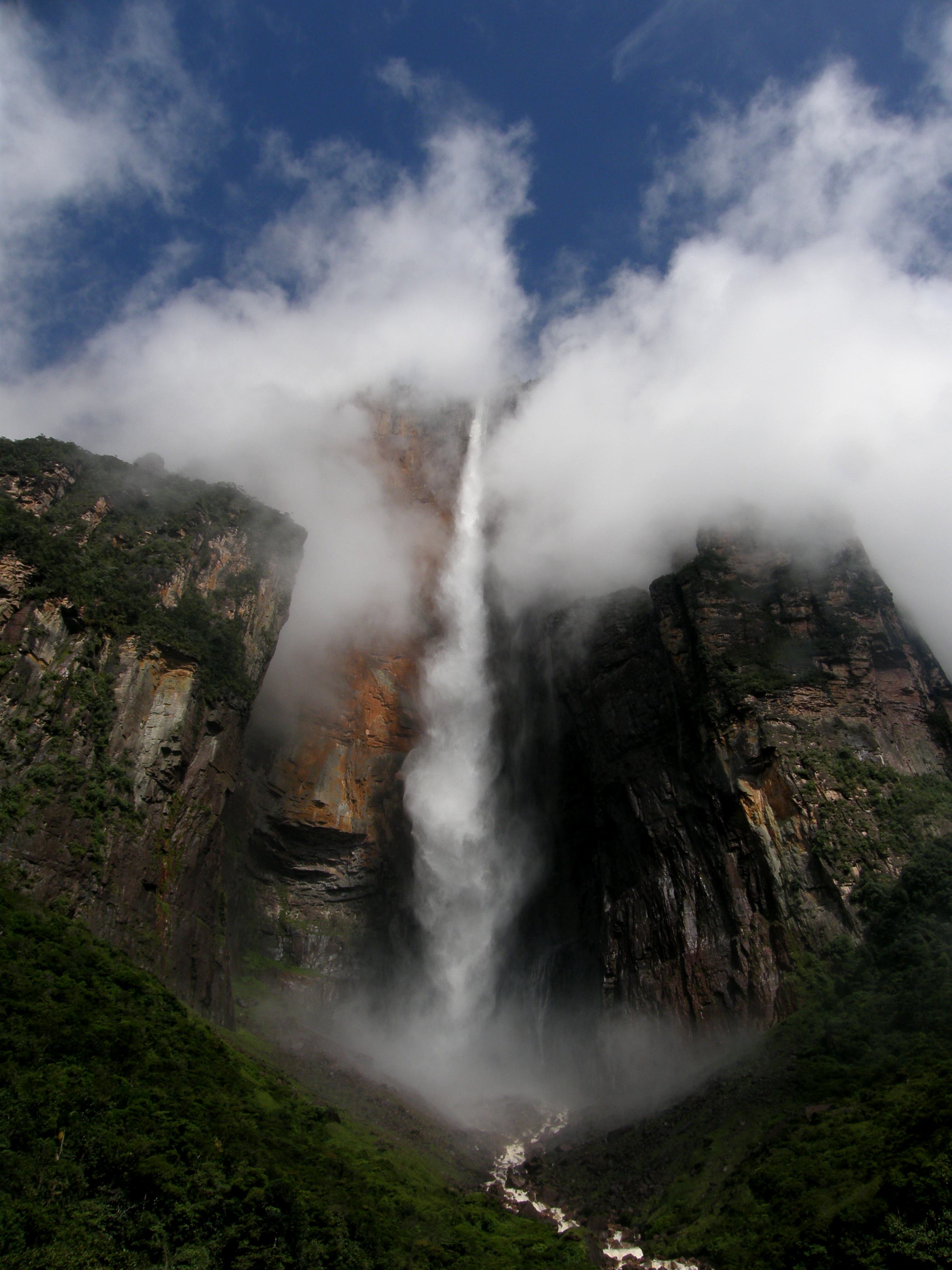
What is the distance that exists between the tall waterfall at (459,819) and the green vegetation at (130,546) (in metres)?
17.0

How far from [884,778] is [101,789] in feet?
103

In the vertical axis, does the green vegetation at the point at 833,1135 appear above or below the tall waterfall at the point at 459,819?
below

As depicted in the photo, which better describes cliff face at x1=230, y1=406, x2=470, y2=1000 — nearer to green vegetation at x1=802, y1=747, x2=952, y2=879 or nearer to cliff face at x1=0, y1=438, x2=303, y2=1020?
cliff face at x1=0, y1=438, x2=303, y2=1020

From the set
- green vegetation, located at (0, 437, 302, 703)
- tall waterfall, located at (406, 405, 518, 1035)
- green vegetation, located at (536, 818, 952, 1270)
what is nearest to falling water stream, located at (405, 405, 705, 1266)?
tall waterfall, located at (406, 405, 518, 1035)

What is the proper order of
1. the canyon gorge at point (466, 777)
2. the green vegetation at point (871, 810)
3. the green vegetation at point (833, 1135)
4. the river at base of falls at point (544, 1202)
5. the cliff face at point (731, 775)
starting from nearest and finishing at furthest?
the green vegetation at point (833, 1135), the river at base of falls at point (544, 1202), the canyon gorge at point (466, 777), the green vegetation at point (871, 810), the cliff face at point (731, 775)

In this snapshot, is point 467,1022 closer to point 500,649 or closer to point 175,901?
point 175,901

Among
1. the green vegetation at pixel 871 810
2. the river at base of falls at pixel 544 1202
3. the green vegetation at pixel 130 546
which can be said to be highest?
the green vegetation at pixel 130 546

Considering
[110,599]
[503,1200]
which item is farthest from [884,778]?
[110,599]

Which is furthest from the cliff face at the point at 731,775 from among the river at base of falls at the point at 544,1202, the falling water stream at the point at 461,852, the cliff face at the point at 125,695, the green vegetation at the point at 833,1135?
the cliff face at the point at 125,695

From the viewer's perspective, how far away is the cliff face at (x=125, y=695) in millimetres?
27812

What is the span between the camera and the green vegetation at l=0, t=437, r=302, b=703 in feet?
107

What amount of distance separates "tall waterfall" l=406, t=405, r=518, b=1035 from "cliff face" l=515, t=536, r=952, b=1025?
3.43m

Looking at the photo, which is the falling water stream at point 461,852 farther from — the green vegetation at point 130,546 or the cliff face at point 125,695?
the green vegetation at point 130,546

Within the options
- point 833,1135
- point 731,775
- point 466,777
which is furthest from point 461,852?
point 833,1135
